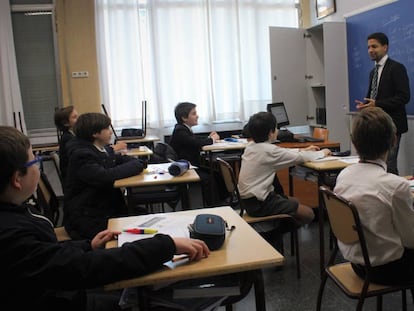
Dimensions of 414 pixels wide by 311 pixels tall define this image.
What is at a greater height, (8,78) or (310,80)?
(8,78)

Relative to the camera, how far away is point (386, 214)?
1675mm

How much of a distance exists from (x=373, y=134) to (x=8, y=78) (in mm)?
5477

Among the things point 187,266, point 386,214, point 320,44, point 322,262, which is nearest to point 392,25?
point 320,44

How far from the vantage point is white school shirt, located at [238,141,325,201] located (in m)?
2.84

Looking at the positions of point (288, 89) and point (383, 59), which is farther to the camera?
point (288, 89)

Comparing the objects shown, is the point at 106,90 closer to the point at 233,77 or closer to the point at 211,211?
the point at 233,77

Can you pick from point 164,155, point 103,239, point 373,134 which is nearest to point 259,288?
point 103,239

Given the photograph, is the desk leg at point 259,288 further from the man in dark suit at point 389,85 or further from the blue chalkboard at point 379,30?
the blue chalkboard at point 379,30

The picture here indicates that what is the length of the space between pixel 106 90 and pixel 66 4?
4.27ft

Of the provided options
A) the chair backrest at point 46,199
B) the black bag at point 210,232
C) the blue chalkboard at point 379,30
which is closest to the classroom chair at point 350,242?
the black bag at point 210,232

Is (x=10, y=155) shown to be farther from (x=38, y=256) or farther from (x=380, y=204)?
(x=380, y=204)

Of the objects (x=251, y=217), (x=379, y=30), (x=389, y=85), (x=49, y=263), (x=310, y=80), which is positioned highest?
(x=379, y=30)

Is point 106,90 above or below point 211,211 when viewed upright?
above

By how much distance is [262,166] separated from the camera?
2.85 m
